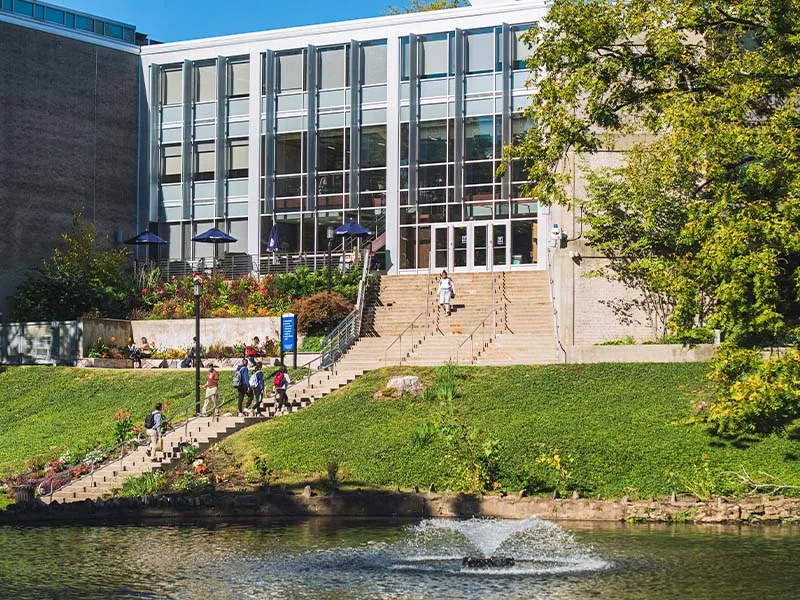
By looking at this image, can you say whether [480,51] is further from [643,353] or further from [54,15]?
[643,353]

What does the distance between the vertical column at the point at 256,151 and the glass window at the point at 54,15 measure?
945 cm

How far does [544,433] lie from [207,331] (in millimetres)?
22525

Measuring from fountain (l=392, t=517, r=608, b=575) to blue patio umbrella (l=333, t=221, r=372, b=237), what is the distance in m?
30.7

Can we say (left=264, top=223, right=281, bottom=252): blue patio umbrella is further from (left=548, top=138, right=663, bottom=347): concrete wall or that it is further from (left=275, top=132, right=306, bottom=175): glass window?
(left=548, top=138, right=663, bottom=347): concrete wall

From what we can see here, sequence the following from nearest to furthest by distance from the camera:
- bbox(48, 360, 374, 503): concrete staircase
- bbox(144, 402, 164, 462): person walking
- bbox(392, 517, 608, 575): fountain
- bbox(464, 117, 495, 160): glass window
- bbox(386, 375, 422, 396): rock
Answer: bbox(392, 517, 608, 575): fountain → bbox(48, 360, 374, 503): concrete staircase → bbox(144, 402, 164, 462): person walking → bbox(386, 375, 422, 396): rock → bbox(464, 117, 495, 160): glass window

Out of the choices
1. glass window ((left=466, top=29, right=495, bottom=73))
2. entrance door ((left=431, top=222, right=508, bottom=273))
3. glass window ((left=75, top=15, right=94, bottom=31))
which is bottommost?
entrance door ((left=431, top=222, right=508, bottom=273))

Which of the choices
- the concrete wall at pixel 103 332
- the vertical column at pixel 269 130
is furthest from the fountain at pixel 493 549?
the vertical column at pixel 269 130

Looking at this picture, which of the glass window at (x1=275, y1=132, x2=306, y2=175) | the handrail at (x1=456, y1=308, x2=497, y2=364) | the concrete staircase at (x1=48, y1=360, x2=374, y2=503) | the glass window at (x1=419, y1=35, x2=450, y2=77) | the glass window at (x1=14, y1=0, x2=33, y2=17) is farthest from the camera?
the glass window at (x1=275, y1=132, x2=306, y2=175)

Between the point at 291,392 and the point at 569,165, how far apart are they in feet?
40.7

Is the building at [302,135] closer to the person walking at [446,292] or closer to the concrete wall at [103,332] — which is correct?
the person walking at [446,292]

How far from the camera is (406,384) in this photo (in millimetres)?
39719

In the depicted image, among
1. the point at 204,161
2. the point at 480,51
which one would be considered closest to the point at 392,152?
the point at 480,51

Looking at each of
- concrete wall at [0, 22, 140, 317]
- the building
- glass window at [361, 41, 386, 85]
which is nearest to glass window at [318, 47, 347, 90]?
the building

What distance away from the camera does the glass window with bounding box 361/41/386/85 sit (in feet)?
204
